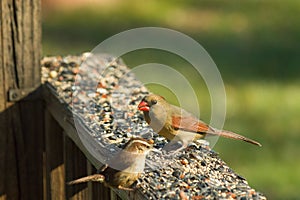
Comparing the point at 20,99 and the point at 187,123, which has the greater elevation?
the point at 20,99

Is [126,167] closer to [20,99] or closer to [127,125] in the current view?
[127,125]

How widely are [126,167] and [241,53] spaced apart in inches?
274

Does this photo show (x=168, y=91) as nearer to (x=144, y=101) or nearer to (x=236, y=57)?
(x=236, y=57)

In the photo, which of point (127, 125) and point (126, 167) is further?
point (127, 125)

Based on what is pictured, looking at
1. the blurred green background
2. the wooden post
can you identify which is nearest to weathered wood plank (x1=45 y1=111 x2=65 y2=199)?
the wooden post

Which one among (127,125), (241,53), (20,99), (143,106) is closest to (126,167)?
(127,125)

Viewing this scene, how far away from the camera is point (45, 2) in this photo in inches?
457

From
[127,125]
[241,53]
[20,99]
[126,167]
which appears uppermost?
[241,53]

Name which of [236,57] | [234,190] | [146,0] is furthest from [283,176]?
[146,0]

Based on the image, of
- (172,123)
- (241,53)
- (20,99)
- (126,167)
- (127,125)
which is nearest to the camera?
(126,167)

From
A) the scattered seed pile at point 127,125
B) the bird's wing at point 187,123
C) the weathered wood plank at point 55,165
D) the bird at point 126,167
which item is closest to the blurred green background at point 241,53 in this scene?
the scattered seed pile at point 127,125

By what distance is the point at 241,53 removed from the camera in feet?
32.7

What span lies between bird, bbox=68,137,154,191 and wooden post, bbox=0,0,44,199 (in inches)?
41.9

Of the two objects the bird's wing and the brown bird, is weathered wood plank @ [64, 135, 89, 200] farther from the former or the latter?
the bird's wing
